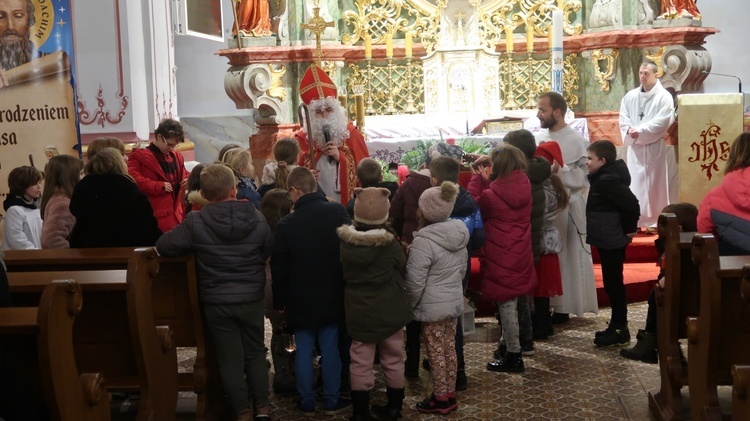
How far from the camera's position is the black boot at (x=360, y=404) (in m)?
5.20

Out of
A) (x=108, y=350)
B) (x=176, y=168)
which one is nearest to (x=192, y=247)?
(x=108, y=350)

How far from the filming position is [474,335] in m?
7.10

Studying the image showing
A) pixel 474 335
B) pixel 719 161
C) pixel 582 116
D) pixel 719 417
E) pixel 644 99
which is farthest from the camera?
pixel 582 116

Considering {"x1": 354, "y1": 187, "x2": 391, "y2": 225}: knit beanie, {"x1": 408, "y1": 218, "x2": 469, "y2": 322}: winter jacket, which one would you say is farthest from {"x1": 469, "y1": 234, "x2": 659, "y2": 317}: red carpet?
{"x1": 354, "y1": 187, "x2": 391, "y2": 225}: knit beanie

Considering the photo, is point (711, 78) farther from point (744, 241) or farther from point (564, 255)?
point (744, 241)

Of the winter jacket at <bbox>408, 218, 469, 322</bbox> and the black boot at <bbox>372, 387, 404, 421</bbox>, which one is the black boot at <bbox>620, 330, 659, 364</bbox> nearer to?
the winter jacket at <bbox>408, 218, 469, 322</bbox>

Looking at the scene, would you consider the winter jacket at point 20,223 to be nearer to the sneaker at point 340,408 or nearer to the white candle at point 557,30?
the sneaker at point 340,408

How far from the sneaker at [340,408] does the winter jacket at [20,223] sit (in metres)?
2.17

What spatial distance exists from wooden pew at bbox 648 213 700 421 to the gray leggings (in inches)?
40.1

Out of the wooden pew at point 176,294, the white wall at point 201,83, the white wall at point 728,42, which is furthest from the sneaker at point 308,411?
the white wall at point 201,83

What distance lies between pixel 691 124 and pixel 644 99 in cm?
85

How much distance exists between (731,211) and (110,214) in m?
3.39

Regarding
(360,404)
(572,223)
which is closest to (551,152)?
(572,223)

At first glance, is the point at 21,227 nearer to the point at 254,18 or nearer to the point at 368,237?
the point at 368,237
